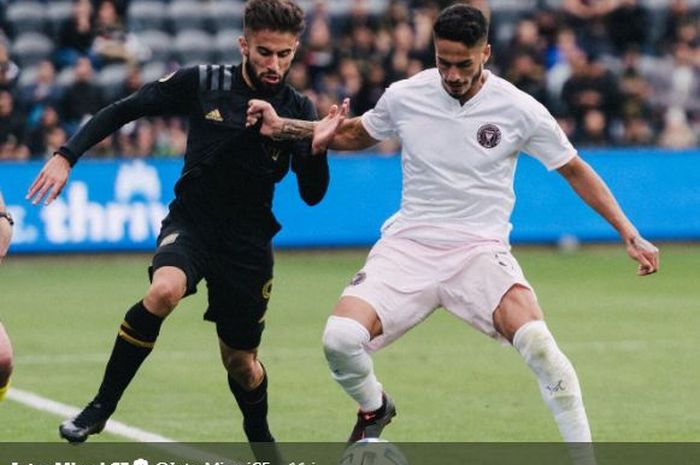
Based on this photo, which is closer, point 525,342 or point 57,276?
point 525,342

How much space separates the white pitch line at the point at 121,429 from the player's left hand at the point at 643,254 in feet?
7.50

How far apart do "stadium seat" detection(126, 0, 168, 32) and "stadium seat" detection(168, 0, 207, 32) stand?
140 millimetres

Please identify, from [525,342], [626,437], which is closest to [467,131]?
[525,342]

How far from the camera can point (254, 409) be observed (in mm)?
9414

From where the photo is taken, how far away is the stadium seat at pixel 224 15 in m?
26.2

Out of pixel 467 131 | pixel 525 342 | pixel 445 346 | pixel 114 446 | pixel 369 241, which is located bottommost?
pixel 369 241

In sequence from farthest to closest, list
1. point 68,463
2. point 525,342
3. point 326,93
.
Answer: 1. point 326,93
2. point 68,463
3. point 525,342

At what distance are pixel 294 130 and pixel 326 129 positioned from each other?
16 cm

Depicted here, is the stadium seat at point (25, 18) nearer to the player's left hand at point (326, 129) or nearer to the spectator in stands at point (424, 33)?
the spectator in stands at point (424, 33)

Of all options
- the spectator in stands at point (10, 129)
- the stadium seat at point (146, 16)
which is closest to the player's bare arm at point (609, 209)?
the spectator in stands at point (10, 129)

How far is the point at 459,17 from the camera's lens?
28.0 ft

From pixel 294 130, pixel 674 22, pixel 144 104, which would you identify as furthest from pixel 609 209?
pixel 674 22

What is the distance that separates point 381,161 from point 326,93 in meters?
2.08

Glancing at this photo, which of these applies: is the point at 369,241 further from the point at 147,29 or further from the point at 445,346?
the point at 445,346
